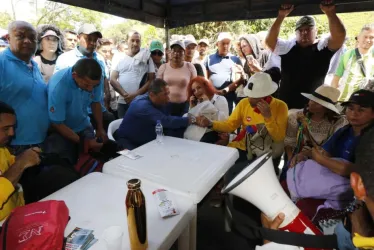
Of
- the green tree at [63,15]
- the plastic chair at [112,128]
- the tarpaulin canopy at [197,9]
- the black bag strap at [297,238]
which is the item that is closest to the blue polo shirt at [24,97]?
the plastic chair at [112,128]

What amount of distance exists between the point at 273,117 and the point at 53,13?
16915mm

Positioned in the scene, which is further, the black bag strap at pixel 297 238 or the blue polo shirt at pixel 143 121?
the blue polo shirt at pixel 143 121

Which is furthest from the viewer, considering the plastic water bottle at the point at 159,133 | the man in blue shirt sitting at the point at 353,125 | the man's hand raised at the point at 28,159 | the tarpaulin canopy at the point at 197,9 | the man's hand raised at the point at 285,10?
the tarpaulin canopy at the point at 197,9

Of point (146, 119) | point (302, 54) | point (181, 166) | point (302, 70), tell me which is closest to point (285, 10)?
point (302, 54)

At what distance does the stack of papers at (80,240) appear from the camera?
0.99m

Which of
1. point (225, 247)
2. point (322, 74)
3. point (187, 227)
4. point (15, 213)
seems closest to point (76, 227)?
point (15, 213)

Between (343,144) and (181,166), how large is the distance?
1262 mm

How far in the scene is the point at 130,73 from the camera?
154 inches

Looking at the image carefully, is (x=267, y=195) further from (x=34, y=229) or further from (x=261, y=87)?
(x=261, y=87)

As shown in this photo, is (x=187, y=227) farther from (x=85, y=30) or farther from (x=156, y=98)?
(x=85, y=30)

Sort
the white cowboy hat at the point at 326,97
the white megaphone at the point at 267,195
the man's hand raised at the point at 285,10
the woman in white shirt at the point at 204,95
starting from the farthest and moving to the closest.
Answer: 1. the woman in white shirt at the point at 204,95
2. the man's hand raised at the point at 285,10
3. the white cowboy hat at the point at 326,97
4. the white megaphone at the point at 267,195

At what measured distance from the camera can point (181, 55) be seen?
369 centimetres

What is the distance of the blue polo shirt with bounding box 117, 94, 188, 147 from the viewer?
2570mm

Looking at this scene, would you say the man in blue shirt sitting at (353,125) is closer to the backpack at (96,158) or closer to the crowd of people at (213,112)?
the crowd of people at (213,112)
